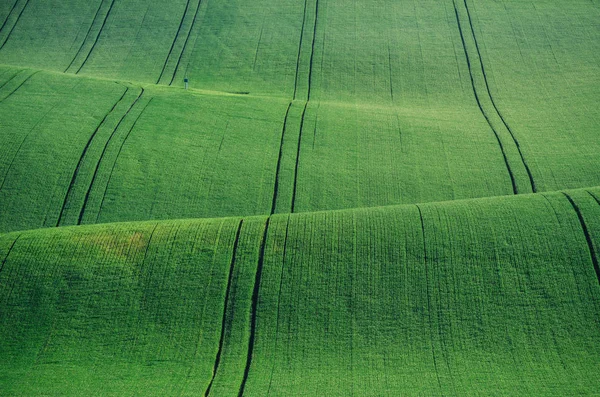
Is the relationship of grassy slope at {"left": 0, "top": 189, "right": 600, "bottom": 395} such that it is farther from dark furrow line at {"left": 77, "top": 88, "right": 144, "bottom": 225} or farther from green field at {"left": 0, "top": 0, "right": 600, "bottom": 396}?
dark furrow line at {"left": 77, "top": 88, "right": 144, "bottom": 225}

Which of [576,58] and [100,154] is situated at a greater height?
[576,58]

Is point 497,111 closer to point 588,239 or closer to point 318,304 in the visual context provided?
point 588,239

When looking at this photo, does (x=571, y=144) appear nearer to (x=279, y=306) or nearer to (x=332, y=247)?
(x=332, y=247)


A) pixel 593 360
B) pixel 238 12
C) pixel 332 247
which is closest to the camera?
pixel 593 360

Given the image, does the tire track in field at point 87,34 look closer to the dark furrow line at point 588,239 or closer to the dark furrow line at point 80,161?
the dark furrow line at point 80,161

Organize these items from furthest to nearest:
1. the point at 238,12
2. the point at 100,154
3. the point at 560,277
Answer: the point at 238,12 < the point at 100,154 < the point at 560,277

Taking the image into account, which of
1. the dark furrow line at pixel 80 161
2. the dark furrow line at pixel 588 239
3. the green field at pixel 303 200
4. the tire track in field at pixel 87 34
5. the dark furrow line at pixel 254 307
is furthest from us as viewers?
the tire track in field at pixel 87 34

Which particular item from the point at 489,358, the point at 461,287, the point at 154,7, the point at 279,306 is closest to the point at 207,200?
the point at 279,306

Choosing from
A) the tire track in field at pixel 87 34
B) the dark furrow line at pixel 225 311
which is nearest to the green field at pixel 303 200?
the dark furrow line at pixel 225 311
